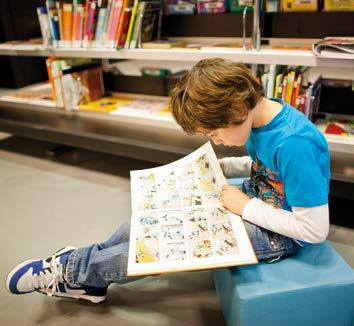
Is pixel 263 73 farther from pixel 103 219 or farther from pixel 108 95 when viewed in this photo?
pixel 108 95

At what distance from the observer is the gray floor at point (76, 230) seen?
1.20m

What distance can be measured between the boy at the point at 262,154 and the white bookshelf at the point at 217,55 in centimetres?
64

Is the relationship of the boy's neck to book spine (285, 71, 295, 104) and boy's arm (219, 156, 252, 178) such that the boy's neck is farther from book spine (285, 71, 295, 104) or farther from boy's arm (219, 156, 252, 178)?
book spine (285, 71, 295, 104)

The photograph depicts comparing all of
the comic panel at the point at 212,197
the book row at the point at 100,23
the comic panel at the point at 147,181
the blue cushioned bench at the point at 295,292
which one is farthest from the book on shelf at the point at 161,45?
the blue cushioned bench at the point at 295,292

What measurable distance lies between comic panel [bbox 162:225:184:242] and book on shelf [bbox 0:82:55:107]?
69.5 inches

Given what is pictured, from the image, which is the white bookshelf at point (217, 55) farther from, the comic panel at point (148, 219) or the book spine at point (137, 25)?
the comic panel at point (148, 219)

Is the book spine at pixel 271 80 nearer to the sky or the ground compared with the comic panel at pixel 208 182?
nearer to the sky

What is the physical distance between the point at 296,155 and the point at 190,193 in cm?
40

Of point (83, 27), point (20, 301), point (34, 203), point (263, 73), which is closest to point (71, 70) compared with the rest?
point (83, 27)

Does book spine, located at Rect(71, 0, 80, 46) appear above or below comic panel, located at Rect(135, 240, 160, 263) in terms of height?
above

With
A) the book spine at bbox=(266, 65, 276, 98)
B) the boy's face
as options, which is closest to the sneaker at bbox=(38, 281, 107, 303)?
the boy's face

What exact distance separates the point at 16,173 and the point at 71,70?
0.74 metres

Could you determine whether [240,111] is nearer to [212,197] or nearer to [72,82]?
[212,197]

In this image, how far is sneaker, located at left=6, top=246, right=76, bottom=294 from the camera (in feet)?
3.72
